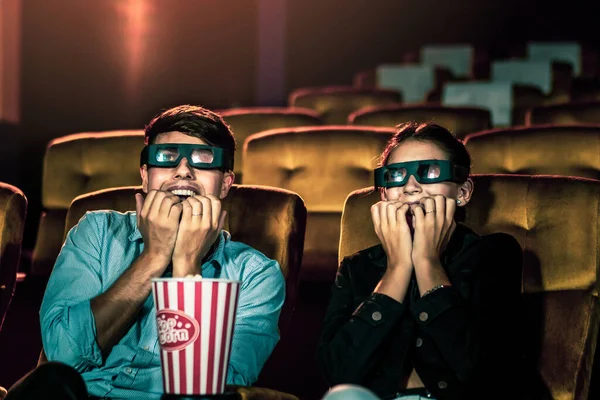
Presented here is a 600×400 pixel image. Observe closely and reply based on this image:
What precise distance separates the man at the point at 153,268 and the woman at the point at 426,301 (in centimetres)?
18

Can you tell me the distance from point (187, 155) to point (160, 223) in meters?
0.23

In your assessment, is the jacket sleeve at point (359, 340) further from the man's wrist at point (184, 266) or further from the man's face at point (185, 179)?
the man's face at point (185, 179)

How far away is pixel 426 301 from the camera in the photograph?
1.81 meters

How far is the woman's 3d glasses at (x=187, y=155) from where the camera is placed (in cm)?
206

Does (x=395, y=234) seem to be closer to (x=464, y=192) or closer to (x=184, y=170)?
(x=464, y=192)

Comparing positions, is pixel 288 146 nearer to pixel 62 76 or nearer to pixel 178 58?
pixel 62 76

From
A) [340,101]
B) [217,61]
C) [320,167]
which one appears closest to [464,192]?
[320,167]

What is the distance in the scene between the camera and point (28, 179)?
5.06 meters

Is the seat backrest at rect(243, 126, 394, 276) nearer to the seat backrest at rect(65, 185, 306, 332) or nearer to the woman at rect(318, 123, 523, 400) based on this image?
the seat backrest at rect(65, 185, 306, 332)

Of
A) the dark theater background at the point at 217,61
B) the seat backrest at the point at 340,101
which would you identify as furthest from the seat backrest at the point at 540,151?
the seat backrest at the point at 340,101

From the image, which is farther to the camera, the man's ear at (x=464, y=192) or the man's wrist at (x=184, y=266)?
the man's ear at (x=464, y=192)

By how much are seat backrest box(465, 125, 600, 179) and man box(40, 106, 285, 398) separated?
4.12 ft

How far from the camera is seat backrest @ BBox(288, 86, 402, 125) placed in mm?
6949

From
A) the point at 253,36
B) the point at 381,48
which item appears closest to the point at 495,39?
the point at 381,48
